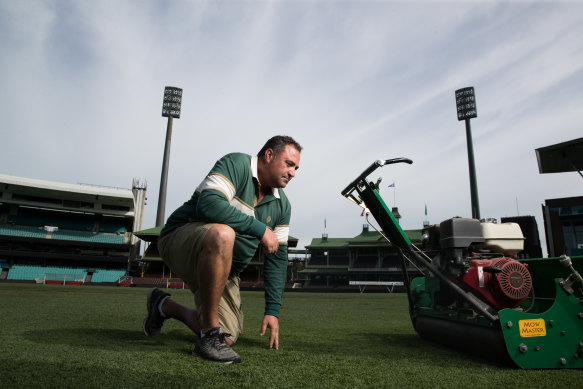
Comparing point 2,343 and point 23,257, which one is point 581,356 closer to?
point 2,343

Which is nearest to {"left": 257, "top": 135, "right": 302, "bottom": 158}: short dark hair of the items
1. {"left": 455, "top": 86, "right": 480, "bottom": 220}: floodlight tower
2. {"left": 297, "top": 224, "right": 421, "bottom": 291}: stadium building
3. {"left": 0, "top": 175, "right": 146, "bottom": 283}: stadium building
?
{"left": 297, "top": 224, "right": 421, "bottom": 291}: stadium building

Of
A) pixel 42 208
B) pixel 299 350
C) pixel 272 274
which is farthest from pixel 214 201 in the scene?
pixel 42 208

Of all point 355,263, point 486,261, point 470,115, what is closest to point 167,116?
point 355,263

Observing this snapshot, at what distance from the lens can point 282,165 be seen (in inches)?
100

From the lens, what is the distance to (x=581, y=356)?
2049 mm

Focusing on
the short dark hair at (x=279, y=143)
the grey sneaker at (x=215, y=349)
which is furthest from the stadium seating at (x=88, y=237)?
the grey sneaker at (x=215, y=349)

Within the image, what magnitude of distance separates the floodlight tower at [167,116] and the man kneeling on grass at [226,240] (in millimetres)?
47384

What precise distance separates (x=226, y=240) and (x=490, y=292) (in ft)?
5.52

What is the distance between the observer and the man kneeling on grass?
7.02 ft

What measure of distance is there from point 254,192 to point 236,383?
4.35ft

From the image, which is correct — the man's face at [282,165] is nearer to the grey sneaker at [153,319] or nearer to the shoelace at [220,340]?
the shoelace at [220,340]

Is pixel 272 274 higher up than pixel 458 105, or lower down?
lower down

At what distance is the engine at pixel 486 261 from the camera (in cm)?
229

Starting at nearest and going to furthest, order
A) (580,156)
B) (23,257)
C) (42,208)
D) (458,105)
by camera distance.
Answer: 1. (580,156)
2. (23,257)
3. (42,208)
4. (458,105)
